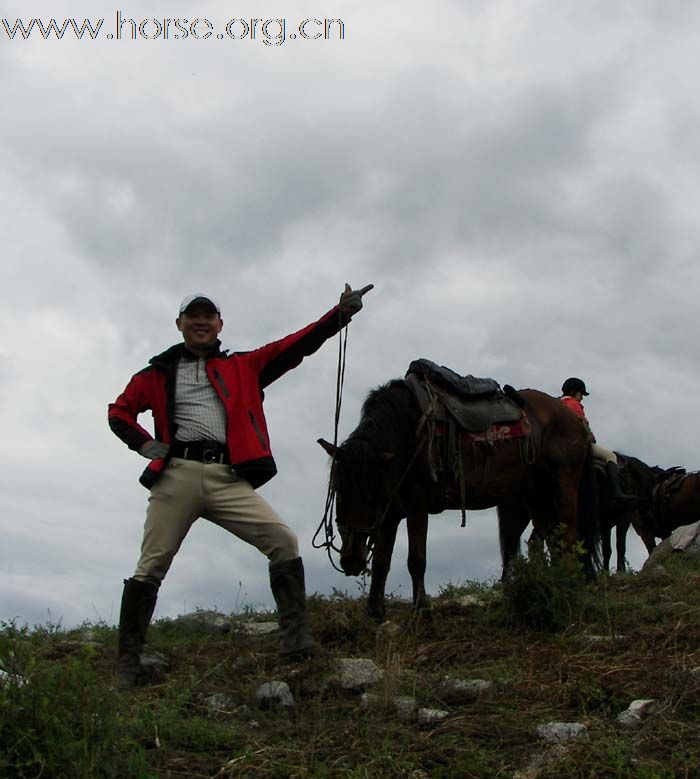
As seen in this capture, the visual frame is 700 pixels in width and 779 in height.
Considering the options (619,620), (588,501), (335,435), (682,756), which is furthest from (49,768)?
(588,501)

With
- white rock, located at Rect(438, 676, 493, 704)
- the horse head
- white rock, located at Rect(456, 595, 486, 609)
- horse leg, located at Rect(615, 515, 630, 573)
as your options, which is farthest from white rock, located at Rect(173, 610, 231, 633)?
horse leg, located at Rect(615, 515, 630, 573)

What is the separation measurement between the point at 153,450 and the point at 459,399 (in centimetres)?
313

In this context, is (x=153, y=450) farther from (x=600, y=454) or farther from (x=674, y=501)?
(x=674, y=501)

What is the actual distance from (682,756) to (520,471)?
4354 millimetres

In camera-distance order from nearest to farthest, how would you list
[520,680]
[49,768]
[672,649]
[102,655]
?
[49,768] < [520,680] < [672,649] < [102,655]

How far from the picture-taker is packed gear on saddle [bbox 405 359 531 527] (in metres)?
7.94

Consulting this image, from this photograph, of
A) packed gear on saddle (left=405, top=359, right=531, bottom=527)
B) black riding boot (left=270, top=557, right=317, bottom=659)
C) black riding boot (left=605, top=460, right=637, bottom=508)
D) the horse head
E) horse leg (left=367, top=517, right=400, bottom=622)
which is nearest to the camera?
black riding boot (left=270, top=557, right=317, bottom=659)

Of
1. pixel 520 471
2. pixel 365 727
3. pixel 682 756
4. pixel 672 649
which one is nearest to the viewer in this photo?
pixel 682 756

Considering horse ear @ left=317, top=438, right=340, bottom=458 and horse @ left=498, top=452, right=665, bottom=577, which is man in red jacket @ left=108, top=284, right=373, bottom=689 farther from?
horse @ left=498, top=452, right=665, bottom=577

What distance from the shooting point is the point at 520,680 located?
5469mm

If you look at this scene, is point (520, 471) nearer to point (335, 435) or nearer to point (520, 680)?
point (335, 435)

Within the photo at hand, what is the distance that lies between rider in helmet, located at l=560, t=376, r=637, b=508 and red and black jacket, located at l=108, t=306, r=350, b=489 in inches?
159

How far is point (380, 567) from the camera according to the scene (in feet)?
25.1

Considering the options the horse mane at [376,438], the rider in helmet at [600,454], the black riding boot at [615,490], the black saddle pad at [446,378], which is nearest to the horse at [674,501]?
the rider in helmet at [600,454]
